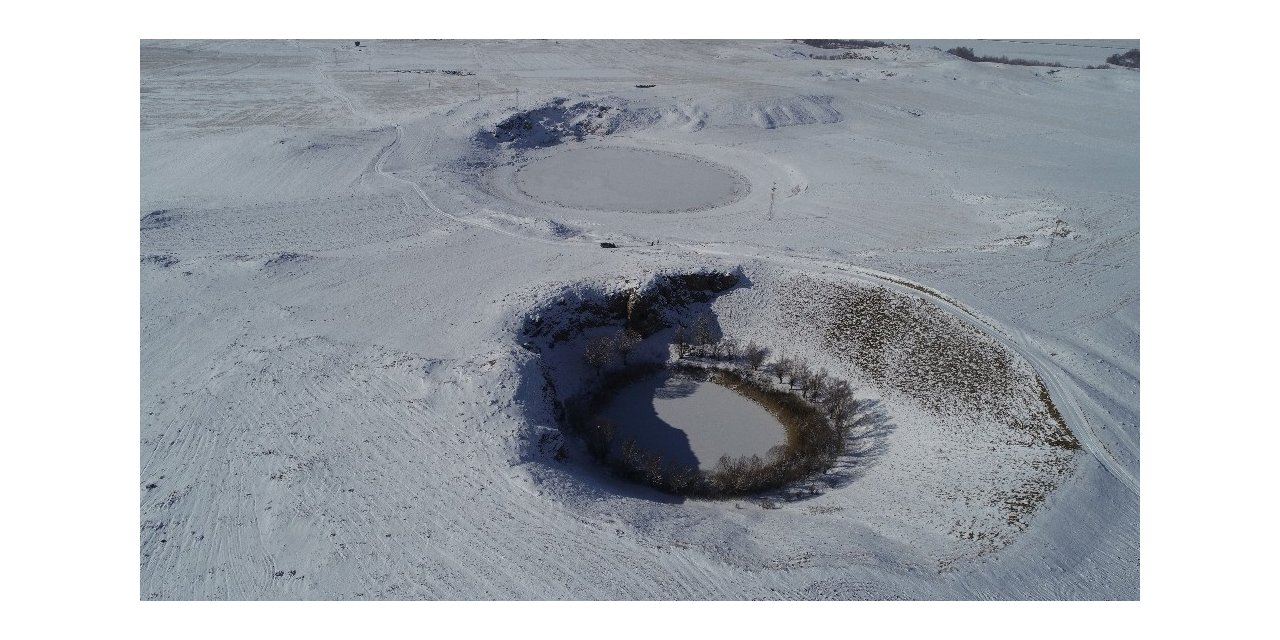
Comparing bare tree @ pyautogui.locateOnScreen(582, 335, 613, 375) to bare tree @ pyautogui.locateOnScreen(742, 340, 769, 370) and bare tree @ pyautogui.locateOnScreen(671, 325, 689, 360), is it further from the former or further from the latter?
bare tree @ pyautogui.locateOnScreen(742, 340, 769, 370)

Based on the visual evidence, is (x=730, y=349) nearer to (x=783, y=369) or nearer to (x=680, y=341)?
(x=680, y=341)

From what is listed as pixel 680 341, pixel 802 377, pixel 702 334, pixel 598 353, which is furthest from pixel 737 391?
pixel 598 353

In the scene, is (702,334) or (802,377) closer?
(802,377)

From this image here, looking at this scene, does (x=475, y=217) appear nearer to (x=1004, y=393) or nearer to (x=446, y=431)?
(x=446, y=431)

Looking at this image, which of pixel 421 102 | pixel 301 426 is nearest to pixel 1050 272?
pixel 301 426

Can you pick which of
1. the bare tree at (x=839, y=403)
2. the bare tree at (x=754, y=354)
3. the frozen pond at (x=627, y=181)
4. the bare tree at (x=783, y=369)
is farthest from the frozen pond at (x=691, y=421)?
the frozen pond at (x=627, y=181)

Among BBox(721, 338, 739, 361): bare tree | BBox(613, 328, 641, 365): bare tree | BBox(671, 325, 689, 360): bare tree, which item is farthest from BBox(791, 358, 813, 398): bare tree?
BBox(613, 328, 641, 365): bare tree

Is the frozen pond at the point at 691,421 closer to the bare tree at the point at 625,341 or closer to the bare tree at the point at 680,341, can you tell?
the bare tree at the point at 680,341
